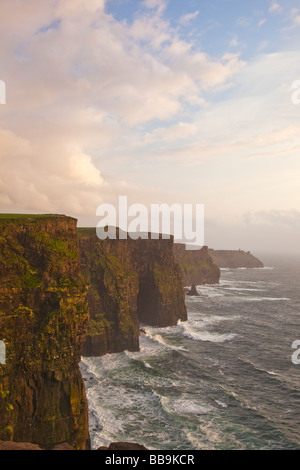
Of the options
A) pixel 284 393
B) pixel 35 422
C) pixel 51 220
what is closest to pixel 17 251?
pixel 51 220

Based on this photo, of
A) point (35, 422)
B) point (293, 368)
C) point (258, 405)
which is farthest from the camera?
point (293, 368)

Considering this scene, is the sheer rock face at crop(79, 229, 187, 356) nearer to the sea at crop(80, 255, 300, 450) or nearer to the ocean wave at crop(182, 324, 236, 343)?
the sea at crop(80, 255, 300, 450)

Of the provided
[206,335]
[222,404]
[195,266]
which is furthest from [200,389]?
[195,266]

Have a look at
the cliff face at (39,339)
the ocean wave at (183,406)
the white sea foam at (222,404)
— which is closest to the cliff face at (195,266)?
the white sea foam at (222,404)

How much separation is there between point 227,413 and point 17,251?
101 feet

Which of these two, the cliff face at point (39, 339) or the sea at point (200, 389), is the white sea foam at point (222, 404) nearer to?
the sea at point (200, 389)

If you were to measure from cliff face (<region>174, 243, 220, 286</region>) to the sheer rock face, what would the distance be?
249 feet

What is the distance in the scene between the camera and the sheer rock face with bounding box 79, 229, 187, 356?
193 feet

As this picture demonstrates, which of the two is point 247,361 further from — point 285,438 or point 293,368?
point 285,438

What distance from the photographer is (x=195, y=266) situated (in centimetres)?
16288

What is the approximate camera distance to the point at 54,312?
3281 cm

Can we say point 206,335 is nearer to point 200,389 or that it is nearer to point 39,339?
point 200,389

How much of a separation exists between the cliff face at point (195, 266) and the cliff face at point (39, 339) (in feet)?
404

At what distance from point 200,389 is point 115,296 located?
2259 cm
